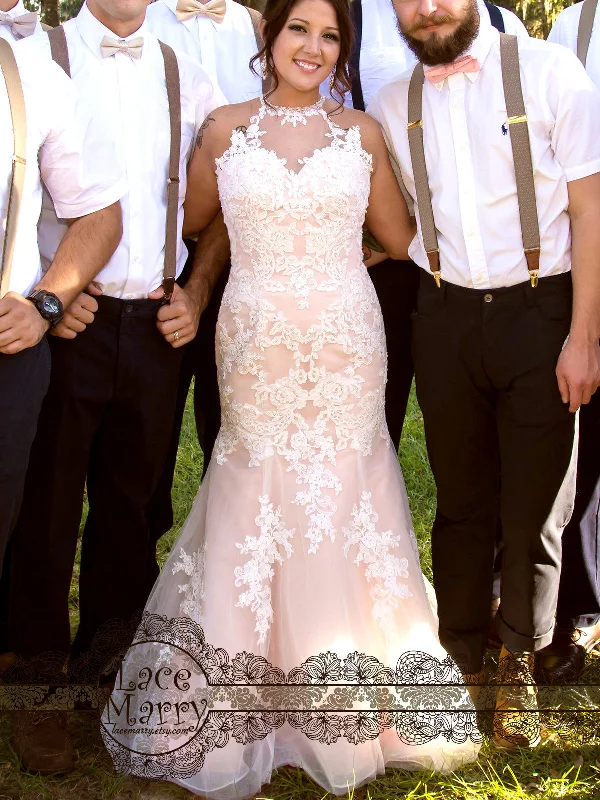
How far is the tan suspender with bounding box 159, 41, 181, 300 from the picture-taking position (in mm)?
3318

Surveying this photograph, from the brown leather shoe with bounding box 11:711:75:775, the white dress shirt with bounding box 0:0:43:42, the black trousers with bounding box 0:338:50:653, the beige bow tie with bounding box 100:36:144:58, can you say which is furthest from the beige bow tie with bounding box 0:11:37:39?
the brown leather shoe with bounding box 11:711:75:775

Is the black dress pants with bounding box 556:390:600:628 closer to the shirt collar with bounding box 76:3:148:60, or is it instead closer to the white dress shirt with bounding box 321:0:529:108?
the white dress shirt with bounding box 321:0:529:108

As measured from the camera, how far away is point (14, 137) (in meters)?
2.79

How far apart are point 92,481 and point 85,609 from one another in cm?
48

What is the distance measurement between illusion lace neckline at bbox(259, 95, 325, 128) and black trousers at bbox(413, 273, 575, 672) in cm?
69

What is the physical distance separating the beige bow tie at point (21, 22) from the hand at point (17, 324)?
1.18 m

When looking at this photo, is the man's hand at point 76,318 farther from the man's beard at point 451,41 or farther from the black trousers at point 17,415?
the man's beard at point 451,41

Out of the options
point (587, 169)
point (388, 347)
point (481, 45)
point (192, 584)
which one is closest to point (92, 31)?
point (481, 45)

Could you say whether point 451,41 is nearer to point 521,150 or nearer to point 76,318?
point 521,150

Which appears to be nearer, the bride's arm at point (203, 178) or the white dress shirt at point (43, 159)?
the white dress shirt at point (43, 159)

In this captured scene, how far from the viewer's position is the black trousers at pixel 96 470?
10.6ft

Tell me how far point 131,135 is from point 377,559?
65.3 inches

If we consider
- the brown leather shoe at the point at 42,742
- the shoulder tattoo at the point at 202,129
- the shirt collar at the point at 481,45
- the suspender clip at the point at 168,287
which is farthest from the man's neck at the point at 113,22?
the brown leather shoe at the point at 42,742

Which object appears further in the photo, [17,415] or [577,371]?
[577,371]
